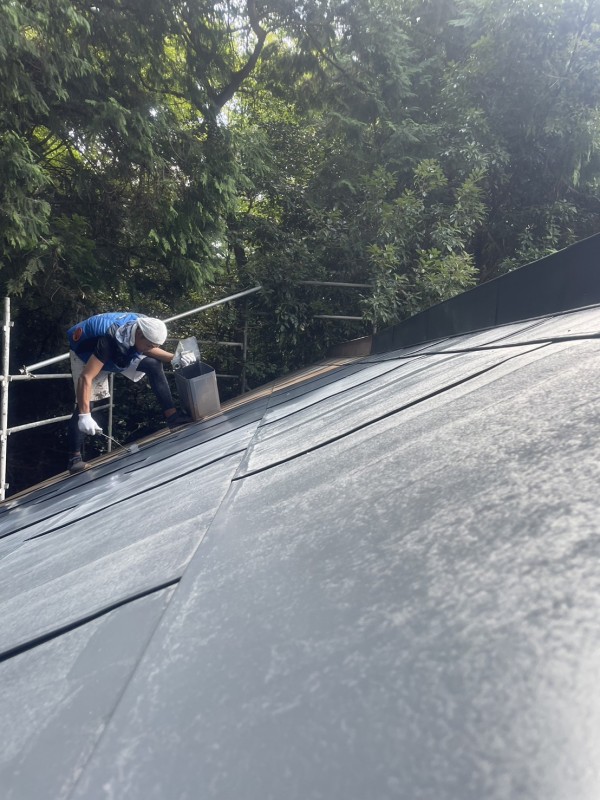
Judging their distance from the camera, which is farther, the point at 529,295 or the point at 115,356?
the point at 115,356

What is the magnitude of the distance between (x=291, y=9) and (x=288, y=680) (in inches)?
420

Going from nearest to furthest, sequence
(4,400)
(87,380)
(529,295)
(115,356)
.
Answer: (529,295)
(87,380)
(115,356)
(4,400)

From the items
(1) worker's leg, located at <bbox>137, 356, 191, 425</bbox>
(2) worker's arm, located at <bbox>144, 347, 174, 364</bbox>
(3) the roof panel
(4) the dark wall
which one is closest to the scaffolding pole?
(1) worker's leg, located at <bbox>137, 356, 191, 425</bbox>

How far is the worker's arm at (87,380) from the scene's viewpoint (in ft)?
17.6

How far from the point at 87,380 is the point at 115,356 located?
321 millimetres

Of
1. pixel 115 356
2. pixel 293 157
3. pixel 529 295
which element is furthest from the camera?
pixel 293 157

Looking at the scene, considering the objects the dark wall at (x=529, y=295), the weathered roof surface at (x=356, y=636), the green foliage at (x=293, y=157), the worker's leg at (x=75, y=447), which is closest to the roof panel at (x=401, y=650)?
the weathered roof surface at (x=356, y=636)

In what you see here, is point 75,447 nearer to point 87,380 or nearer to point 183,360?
point 87,380

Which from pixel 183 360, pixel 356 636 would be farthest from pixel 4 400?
pixel 356 636

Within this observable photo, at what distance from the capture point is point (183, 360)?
5.86 metres

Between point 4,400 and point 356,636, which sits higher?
point 4,400

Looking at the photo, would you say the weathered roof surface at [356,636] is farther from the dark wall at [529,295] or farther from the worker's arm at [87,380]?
the worker's arm at [87,380]

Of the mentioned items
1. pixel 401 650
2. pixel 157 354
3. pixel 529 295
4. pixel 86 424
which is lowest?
pixel 401 650

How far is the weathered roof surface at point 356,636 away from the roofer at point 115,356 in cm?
387
